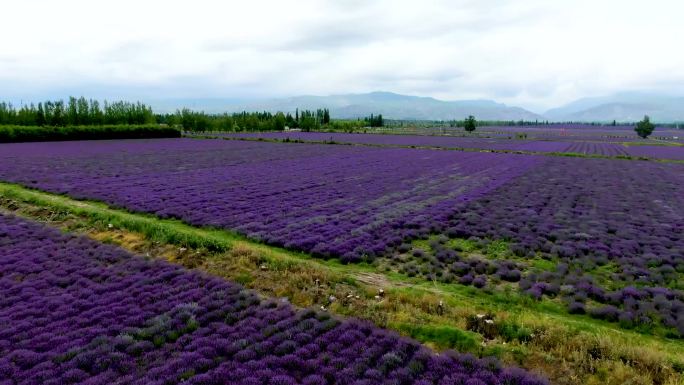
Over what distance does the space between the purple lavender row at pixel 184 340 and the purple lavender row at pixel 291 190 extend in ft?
21.7

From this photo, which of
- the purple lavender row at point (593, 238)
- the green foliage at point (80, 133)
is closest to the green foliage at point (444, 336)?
the purple lavender row at point (593, 238)

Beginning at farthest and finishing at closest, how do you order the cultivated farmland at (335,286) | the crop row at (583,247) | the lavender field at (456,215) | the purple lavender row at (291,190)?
the purple lavender row at (291,190) → the lavender field at (456,215) → the crop row at (583,247) → the cultivated farmland at (335,286)

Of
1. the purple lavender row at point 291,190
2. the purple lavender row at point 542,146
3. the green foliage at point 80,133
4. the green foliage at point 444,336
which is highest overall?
the green foliage at point 80,133

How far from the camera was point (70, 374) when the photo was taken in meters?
10.2

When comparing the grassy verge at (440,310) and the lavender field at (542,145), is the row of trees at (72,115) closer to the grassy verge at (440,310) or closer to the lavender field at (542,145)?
the lavender field at (542,145)

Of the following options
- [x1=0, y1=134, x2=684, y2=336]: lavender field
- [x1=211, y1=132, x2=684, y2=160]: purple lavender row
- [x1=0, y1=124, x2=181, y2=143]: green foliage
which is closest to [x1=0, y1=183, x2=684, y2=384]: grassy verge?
[x1=0, y1=134, x2=684, y2=336]: lavender field

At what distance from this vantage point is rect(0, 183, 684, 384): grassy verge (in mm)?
10930

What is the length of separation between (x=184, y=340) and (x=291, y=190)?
25.6 metres

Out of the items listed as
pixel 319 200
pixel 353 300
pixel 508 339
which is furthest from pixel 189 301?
pixel 319 200

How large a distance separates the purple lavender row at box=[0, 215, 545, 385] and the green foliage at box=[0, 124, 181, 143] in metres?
106

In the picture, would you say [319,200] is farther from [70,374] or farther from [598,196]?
[598,196]

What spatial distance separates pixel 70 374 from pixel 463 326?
11.1 meters

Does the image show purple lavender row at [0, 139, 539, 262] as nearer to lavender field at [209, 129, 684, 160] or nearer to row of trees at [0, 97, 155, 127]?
lavender field at [209, 129, 684, 160]

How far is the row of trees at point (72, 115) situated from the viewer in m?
136
